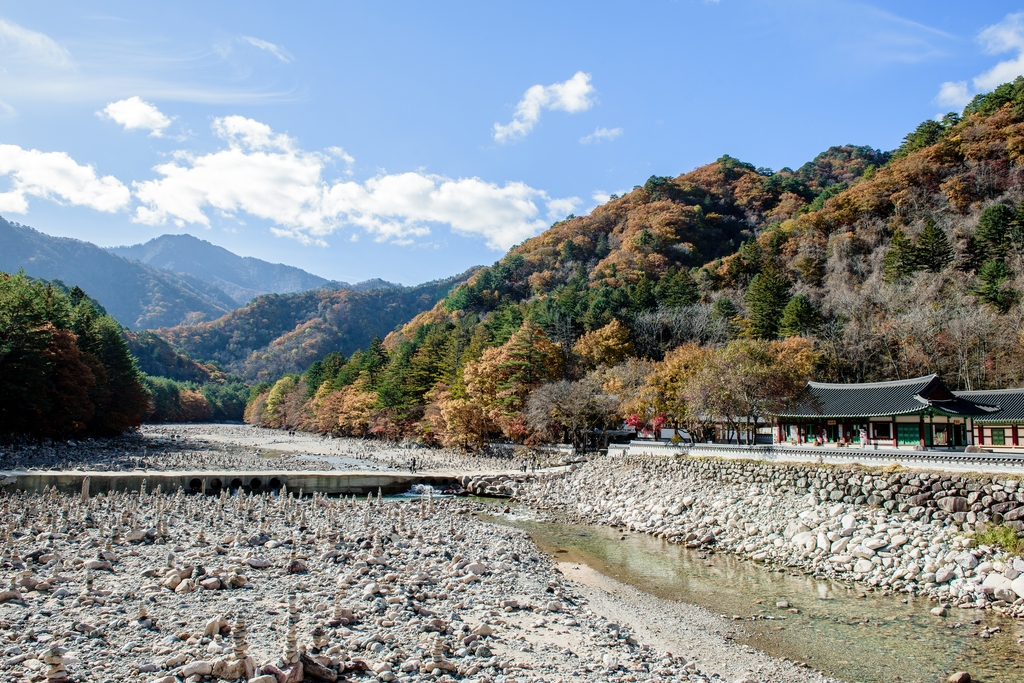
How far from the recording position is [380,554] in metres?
14.7

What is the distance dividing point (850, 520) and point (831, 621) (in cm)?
623

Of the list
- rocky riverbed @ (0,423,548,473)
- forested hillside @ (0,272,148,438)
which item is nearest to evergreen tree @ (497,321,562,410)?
rocky riverbed @ (0,423,548,473)

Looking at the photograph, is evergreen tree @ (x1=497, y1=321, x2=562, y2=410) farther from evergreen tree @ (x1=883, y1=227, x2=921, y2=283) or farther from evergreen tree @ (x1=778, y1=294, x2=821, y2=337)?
evergreen tree @ (x1=883, y1=227, x2=921, y2=283)

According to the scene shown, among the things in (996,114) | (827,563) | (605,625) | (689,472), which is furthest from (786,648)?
(996,114)

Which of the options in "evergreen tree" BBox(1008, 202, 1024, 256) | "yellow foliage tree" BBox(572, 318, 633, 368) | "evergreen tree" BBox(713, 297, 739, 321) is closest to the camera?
"evergreen tree" BBox(1008, 202, 1024, 256)

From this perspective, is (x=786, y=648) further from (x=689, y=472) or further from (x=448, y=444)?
(x=448, y=444)

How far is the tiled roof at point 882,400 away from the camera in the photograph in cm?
2806

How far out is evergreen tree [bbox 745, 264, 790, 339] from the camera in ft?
170

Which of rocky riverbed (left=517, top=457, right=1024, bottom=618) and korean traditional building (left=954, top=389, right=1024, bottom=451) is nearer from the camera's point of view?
rocky riverbed (left=517, top=457, right=1024, bottom=618)

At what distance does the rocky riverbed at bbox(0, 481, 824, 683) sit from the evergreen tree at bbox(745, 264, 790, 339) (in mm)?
40917

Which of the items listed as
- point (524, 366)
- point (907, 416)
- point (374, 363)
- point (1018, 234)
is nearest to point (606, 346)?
point (524, 366)

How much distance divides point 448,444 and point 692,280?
110 ft

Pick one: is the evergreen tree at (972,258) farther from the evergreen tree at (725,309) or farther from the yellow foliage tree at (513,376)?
the yellow foliage tree at (513,376)

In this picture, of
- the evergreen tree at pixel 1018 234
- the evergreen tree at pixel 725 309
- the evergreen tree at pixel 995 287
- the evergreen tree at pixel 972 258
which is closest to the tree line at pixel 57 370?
the evergreen tree at pixel 725 309
